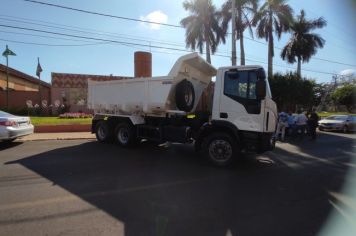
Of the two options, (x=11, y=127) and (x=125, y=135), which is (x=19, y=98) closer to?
(x=11, y=127)

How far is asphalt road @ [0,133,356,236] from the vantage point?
385 centimetres

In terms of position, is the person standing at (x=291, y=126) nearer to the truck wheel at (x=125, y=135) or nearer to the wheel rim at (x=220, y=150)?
the wheel rim at (x=220, y=150)

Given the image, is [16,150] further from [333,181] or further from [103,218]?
[333,181]

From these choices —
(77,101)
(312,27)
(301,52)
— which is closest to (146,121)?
(77,101)

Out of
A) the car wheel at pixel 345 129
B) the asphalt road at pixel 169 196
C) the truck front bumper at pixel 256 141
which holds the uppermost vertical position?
the truck front bumper at pixel 256 141

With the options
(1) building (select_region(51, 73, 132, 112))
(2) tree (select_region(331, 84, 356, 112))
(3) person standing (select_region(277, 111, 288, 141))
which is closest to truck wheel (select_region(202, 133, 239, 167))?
(3) person standing (select_region(277, 111, 288, 141))

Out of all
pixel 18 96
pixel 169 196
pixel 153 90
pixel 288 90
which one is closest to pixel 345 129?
pixel 288 90

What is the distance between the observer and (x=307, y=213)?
4449mm

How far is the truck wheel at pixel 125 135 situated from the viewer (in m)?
9.84

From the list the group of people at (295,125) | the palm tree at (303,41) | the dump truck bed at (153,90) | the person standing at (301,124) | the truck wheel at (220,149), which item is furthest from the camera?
the palm tree at (303,41)

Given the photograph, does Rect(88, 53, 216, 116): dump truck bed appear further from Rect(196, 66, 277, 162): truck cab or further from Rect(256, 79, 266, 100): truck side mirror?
Rect(256, 79, 266, 100): truck side mirror

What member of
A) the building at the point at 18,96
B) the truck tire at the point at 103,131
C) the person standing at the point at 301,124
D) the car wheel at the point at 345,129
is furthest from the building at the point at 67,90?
the car wheel at the point at 345,129

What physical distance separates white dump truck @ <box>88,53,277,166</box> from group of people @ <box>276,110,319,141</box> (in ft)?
20.9

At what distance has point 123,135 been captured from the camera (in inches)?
405
